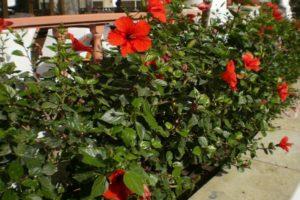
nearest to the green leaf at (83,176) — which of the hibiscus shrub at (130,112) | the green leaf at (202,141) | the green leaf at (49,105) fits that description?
the hibiscus shrub at (130,112)

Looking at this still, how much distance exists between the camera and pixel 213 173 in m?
3.22

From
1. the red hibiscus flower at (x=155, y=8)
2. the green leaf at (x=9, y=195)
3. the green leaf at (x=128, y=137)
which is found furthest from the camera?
the red hibiscus flower at (x=155, y=8)

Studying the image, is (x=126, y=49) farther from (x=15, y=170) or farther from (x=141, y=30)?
(x=15, y=170)

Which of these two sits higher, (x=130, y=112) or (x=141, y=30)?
(x=141, y=30)

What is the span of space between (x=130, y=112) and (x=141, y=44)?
1.08 ft

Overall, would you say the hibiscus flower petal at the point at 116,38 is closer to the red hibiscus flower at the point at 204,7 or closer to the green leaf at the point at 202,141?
the green leaf at the point at 202,141

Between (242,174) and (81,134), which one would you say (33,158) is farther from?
(242,174)

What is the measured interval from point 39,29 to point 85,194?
5.22 ft

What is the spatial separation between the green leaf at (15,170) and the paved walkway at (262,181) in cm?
144

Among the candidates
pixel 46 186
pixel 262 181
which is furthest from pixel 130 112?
pixel 262 181

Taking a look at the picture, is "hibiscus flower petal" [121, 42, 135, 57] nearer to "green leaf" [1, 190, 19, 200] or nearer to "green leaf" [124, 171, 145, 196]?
"green leaf" [124, 171, 145, 196]

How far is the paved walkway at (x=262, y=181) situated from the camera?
2779mm

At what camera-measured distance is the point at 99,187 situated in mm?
1578

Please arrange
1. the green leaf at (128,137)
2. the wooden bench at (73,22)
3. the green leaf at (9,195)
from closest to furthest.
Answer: the green leaf at (9,195) < the green leaf at (128,137) < the wooden bench at (73,22)
